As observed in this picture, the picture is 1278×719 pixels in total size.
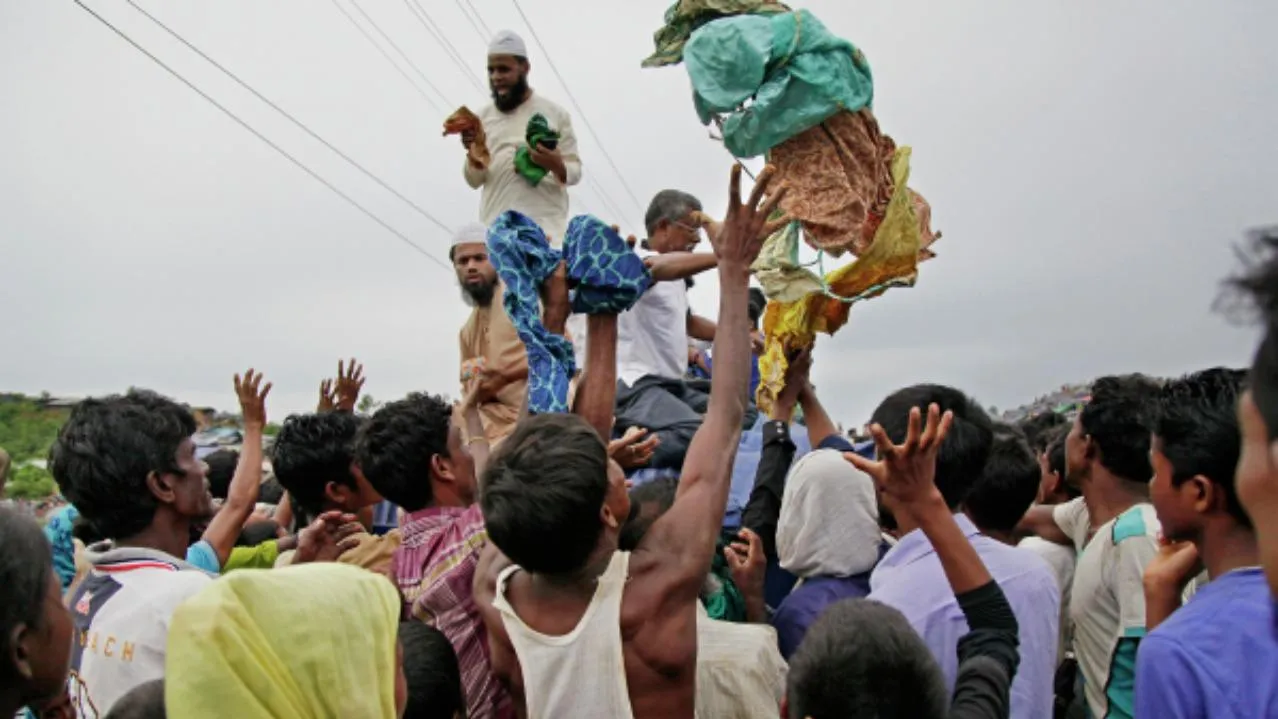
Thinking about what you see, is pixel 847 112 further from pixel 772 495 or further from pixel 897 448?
pixel 897 448

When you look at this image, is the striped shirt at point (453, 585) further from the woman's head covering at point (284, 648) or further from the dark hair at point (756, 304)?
the dark hair at point (756, 304)

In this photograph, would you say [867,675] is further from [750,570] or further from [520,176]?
[520,176]

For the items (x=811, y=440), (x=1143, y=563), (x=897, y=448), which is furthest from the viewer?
(x=811, y=440)

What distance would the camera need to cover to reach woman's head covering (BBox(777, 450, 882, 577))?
127 inches

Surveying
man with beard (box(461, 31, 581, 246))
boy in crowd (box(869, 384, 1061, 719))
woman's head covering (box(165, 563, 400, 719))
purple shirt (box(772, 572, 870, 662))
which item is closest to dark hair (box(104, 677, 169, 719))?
woman's head covering (box(165, 563, 400, 719))

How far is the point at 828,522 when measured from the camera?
3248 mm

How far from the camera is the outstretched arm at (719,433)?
2.38 m

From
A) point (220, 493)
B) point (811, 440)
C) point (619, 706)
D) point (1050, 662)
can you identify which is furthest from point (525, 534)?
point (220, 493)

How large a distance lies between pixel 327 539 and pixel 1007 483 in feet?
7.86

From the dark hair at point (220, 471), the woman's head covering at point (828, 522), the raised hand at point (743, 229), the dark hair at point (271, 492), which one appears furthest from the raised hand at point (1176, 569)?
the dark hair at point (271, 492)

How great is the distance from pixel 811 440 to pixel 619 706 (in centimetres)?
184

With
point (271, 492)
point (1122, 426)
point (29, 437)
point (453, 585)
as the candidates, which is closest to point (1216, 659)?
point (1122, 426)

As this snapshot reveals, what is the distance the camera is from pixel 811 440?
3.89m

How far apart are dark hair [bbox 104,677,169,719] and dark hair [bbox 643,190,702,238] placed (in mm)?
3451
